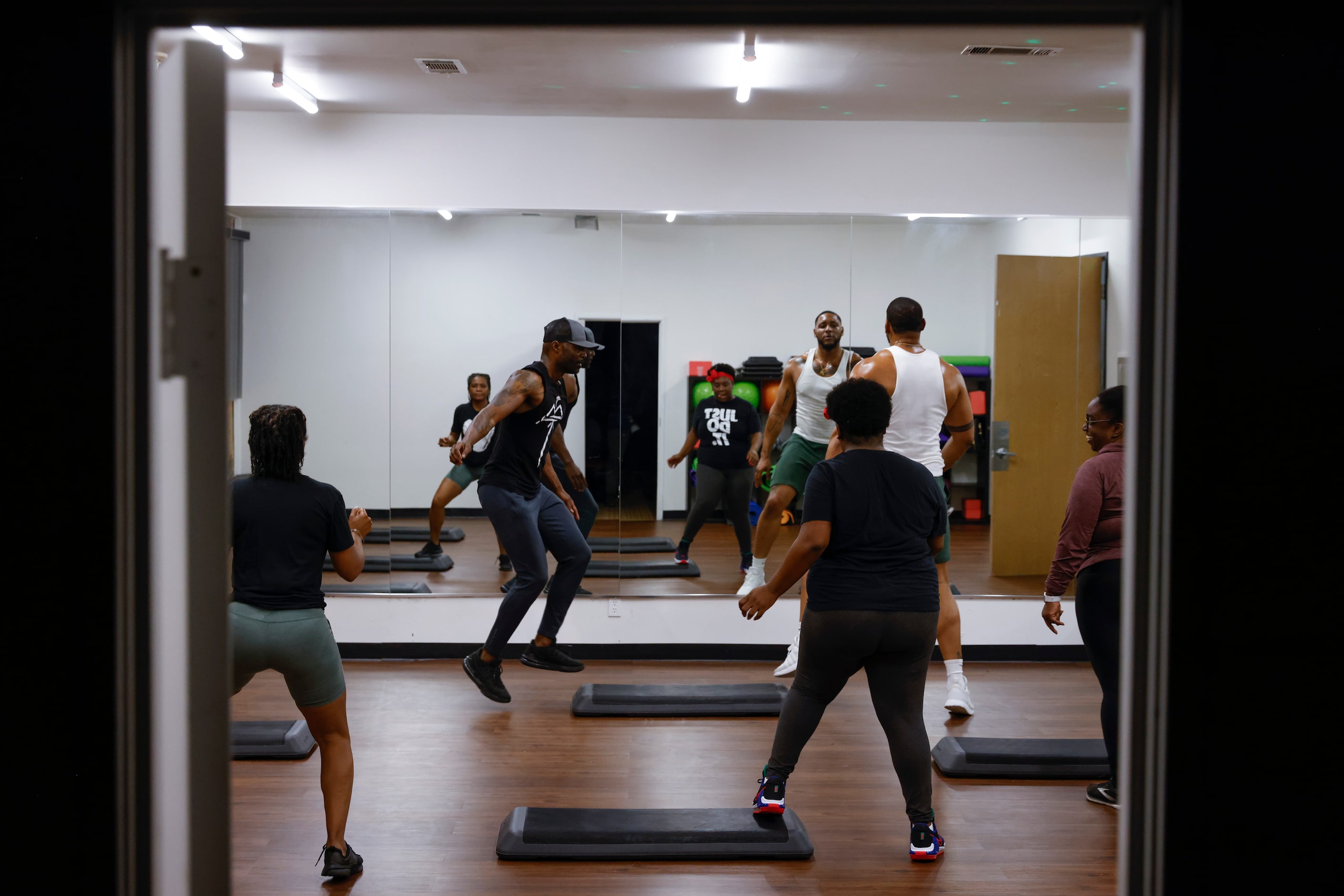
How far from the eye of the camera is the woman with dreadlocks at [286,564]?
2.56 metres

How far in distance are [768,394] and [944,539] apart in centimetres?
240

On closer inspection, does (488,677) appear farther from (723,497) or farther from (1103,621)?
(1103,621)

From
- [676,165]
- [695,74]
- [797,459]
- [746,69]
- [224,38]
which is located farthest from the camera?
[676,165]

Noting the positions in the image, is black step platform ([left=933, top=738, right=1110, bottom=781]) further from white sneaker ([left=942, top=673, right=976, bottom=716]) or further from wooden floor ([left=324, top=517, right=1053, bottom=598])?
wooden floor ([left=324, top=517, right=1053, bottom=598])

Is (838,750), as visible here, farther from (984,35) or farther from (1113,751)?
(984,35)

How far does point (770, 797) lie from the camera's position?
9.93ft

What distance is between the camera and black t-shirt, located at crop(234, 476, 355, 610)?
2.56 m

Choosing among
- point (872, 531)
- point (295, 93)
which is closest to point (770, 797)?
point (872, 531)

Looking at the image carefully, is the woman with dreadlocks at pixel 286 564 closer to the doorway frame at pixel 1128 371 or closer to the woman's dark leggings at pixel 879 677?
the doorway frame at pixel 1128 371

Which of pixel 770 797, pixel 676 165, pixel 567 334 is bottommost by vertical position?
pixel 770 797

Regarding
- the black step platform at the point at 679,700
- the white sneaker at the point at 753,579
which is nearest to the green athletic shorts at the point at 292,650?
the black step platform at the point at 679,700

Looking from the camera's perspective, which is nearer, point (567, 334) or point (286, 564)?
point (286, 564)

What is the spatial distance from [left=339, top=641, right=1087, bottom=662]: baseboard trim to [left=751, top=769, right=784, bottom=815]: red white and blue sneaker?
207 cm

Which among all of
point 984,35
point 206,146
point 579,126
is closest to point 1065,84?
point 984,35
